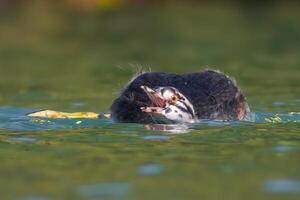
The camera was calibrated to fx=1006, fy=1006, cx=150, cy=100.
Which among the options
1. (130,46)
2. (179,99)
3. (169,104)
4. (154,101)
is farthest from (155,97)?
(130,46)

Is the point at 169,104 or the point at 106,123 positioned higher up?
the point at 169,104

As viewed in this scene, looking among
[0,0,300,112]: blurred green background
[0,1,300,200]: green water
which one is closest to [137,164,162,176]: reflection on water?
[0,1,300,200]: green water

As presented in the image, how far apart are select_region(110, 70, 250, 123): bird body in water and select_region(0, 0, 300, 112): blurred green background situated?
1.42 metres

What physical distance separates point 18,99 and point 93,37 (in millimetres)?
14051

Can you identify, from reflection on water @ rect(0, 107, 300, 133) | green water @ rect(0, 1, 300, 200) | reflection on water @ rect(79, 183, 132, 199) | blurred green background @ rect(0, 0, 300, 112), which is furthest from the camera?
blurred green background @ rect(0, 0, 300, 112)

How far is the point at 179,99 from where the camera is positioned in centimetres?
1156

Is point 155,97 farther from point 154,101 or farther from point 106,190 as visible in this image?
point 106,190

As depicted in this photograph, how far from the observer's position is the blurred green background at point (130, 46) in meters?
17.5

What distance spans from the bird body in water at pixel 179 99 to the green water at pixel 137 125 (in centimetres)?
22

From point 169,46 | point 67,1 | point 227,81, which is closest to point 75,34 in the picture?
point 169,46

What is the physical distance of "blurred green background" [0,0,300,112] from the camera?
57.3ft

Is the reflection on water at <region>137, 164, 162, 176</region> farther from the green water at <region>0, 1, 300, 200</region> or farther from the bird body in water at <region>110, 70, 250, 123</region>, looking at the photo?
the bird body in water at <region>110, 70, 250, 123</region>

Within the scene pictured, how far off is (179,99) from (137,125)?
0.57 meters

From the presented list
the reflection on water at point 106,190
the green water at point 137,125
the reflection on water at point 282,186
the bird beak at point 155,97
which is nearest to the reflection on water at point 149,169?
the green water at point 137,125
